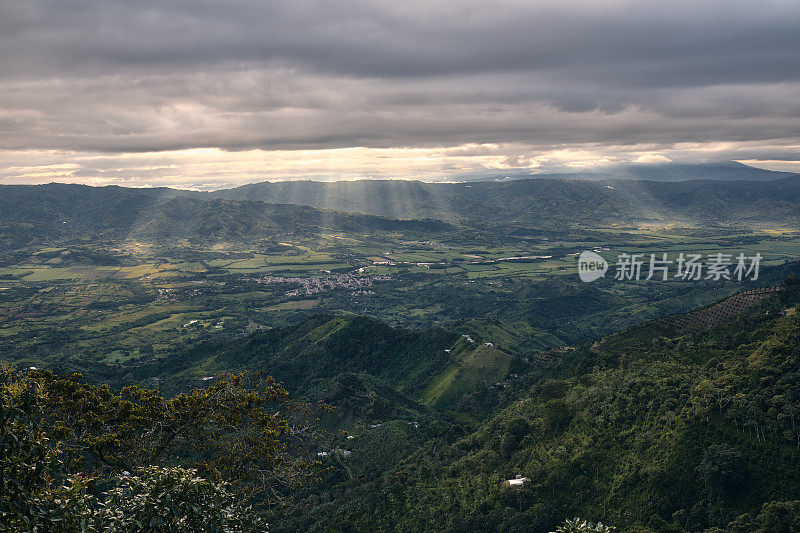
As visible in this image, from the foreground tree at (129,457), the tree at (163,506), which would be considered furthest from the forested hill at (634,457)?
the tree at (163,506)

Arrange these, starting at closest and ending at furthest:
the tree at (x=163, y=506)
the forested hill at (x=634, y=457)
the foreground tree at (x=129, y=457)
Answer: the foreground tree at (x=129, y=457) < the tree at (x=163, y=506) < the forested hill at (x=634, y=457)

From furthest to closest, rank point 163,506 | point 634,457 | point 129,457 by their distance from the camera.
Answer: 1. point 634,457
2. point 129,457
3. point 163,506

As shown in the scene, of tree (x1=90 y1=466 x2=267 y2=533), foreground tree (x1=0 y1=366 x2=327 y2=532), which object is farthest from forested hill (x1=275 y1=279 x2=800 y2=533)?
tree (x1=90 y1=466 x2=267 y2=533)

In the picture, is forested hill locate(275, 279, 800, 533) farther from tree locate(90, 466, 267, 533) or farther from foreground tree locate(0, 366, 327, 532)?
tree locate(90, 466, 267, 533)

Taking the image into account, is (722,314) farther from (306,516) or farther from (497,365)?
(306,516)

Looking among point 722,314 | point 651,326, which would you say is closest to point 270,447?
point 651,326

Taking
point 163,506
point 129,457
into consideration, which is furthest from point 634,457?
point 163,506

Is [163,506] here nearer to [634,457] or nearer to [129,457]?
[129,457]

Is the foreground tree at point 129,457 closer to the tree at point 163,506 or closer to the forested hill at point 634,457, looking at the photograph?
the tree at point 163,506
